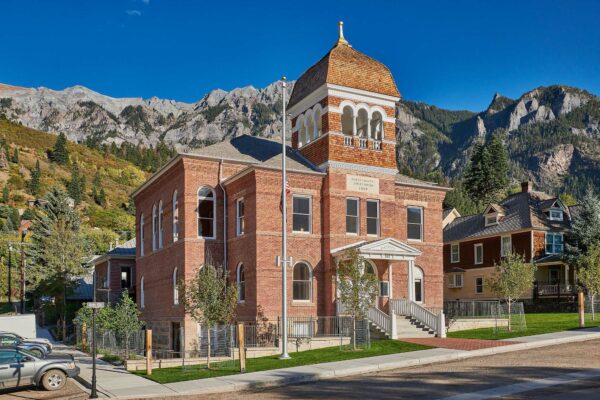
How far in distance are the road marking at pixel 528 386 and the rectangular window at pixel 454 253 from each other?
42.3 metres

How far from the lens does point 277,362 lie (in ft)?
78.1

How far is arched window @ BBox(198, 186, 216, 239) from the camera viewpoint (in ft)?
111

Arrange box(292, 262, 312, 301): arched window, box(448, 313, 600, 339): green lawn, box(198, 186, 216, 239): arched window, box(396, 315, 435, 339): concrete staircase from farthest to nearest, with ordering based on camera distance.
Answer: box(198, 186, 216, 239): arched window
box(292, 262, 312, 301): arched window
box(396, 315, 435, 339): concrete staircase
box(448, 313, 600, 339): green lawn

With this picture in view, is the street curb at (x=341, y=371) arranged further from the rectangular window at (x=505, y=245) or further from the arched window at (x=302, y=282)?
the rectangular window at (x=505, y=245)

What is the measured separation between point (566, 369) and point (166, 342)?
23.1 meters

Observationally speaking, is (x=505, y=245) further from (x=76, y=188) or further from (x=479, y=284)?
(x=76, y=188)

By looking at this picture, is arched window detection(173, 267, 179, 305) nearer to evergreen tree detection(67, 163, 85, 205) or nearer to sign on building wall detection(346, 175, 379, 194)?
sign on building wall detection(346, 175, 379, 194)

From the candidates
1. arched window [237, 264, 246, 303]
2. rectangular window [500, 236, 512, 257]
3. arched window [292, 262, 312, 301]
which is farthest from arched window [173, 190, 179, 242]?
rectangular window [500, 236, 512, 257]

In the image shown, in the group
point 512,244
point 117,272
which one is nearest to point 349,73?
point 512,244

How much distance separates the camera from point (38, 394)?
20.6m

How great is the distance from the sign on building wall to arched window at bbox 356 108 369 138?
244cm

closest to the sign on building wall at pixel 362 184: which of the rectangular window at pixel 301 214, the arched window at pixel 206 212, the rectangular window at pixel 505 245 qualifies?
the rectangular window at pixel 301 214

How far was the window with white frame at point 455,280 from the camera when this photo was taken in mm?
59656

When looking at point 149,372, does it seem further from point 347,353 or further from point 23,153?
point 23,153
